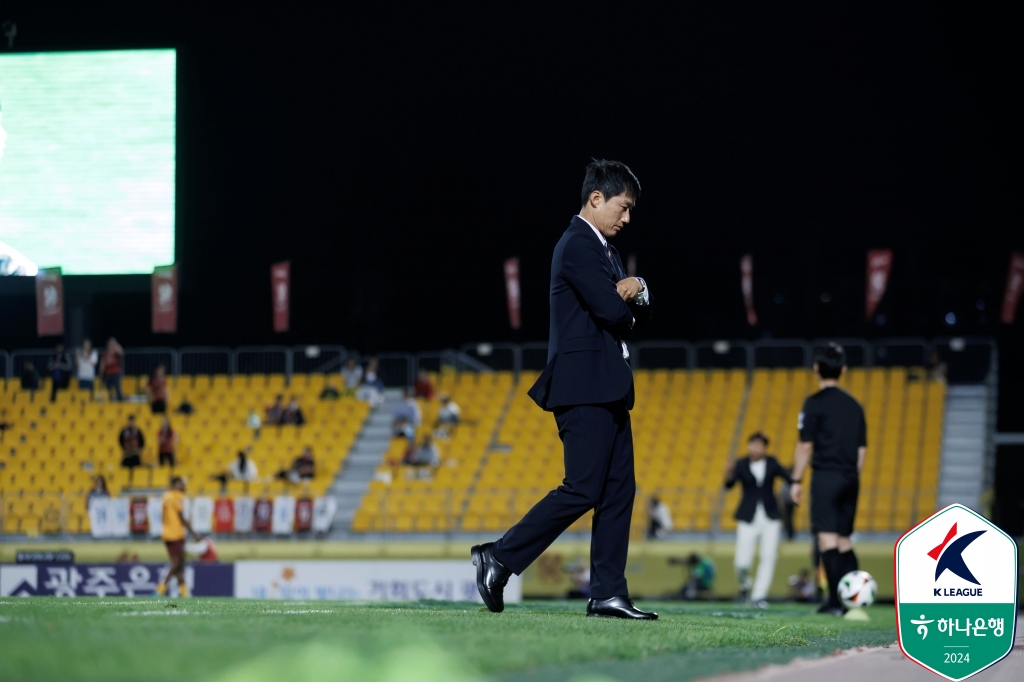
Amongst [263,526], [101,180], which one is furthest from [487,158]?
[263,526]

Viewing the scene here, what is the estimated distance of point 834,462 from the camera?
30.6ft

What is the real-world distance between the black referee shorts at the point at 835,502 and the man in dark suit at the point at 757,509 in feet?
11.9

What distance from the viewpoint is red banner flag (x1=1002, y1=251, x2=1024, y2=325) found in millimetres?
24734

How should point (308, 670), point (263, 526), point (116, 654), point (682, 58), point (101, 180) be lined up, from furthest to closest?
point (682, 58) → point (101, 180) → point (263, 526) → point (116, 654) → point (308, 670)

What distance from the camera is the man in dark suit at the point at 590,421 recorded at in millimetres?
5570

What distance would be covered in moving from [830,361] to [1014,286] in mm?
17467

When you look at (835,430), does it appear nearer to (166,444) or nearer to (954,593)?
(954,593)

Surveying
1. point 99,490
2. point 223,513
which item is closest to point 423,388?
point 223,513

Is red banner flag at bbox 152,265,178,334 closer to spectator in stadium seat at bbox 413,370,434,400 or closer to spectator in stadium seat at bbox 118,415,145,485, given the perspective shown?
spectator in stadium seat at bbox 118,415,145,485

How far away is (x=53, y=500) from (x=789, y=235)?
653 inches

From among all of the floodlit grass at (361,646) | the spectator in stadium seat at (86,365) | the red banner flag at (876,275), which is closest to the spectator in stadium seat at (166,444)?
the spectator in stadium seat at (86,365)

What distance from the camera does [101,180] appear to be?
71.4 feet

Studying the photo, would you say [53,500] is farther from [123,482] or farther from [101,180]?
[101,180]

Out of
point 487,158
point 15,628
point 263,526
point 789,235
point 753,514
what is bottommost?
point 263,526
